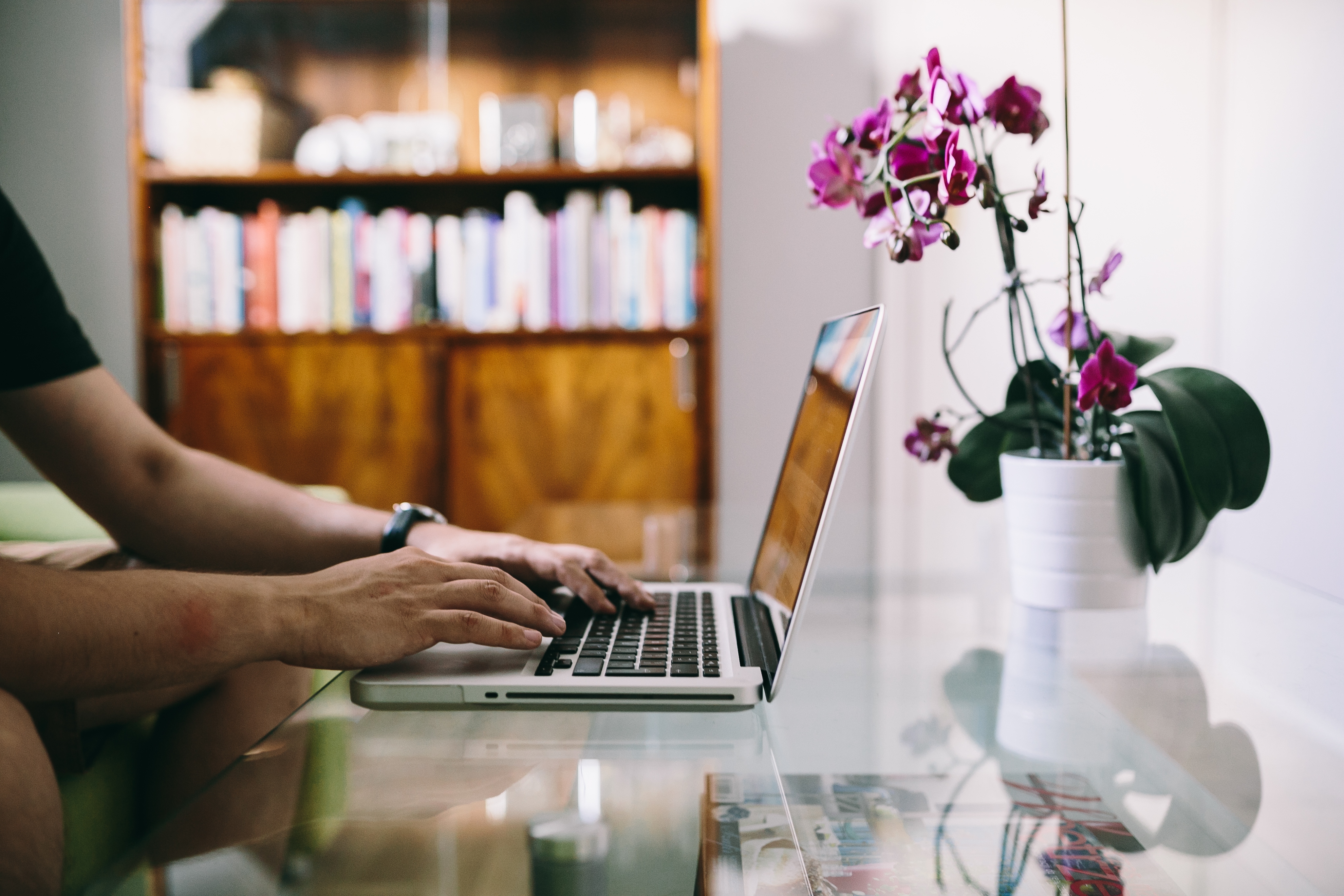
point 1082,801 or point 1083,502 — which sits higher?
point 1083,502

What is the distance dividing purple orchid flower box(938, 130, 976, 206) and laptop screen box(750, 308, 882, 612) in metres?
0.11

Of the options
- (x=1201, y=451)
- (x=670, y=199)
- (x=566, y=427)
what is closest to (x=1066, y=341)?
(x=1201, y=451)

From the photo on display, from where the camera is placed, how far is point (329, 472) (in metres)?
2.38

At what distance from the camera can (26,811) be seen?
0.48m

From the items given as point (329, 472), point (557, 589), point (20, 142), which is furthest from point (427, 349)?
point (557, 589)

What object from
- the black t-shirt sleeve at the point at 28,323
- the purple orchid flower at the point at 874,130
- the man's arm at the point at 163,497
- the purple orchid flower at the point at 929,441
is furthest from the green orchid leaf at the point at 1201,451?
the black t-shirt sleeve at the point at 28,323

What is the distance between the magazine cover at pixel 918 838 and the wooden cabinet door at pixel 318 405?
198 cm

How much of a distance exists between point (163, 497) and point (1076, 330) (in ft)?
3.14

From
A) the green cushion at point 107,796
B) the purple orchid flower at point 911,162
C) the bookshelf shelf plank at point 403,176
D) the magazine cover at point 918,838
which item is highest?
the bookshelf shelf plank at point 403,176

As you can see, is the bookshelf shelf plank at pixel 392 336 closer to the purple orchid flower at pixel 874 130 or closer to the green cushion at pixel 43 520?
the green cushion at pixel 43 520

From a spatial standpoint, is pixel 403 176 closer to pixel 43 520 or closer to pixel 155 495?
pixel 43 520

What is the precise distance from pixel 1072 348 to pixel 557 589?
1.74ft

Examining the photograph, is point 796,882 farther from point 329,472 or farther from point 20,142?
point 20,142

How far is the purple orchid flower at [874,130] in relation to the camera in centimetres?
86
